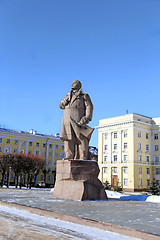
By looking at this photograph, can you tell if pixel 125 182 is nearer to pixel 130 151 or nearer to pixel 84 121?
pixel 130 151

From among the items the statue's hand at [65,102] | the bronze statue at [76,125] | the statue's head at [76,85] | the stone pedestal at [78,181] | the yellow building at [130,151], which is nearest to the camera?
the stone pedestal at [78,181]

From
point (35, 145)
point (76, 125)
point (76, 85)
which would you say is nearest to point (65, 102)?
point (76, 85)

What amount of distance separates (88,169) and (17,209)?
3.43m

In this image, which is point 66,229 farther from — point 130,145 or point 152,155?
point 152,155

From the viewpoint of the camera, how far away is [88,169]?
9.55 meters

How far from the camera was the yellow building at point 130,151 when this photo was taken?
50.7 metres

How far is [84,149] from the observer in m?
10.1

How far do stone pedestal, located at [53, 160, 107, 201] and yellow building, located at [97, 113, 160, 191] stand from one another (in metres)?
41.2

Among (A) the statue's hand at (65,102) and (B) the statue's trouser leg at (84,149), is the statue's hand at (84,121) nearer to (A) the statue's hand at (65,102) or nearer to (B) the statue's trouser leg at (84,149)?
(B) the statue's trouser leg at (84,149)

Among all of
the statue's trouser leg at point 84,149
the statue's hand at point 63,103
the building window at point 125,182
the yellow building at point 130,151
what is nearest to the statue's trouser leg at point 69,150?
the statue's trouser leg at point 84,149

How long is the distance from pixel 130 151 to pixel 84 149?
4261cm

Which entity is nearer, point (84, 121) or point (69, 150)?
point (84, 121)

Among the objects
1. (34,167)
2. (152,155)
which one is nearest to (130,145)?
(152,155)

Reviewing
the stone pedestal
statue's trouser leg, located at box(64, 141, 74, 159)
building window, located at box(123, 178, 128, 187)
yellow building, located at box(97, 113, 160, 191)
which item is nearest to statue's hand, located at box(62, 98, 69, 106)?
statue's trouser leg, located at box(64, 141, 74, 159)
